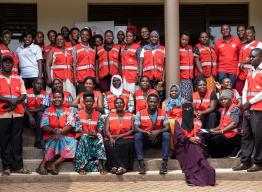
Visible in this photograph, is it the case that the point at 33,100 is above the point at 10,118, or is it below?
above

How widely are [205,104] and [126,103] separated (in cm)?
155

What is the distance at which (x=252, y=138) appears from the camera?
985 cm

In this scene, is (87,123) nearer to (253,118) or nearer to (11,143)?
(11,143)

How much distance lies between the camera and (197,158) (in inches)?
381

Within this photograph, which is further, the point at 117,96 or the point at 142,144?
the point at 117,96

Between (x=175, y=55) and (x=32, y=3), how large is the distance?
15.9 ft

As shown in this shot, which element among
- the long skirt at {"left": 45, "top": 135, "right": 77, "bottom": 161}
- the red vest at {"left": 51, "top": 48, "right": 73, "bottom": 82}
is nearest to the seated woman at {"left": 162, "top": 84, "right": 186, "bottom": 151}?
the long skirt at {"left": 45, "top": 135, "right": 77, "bottom": 161}

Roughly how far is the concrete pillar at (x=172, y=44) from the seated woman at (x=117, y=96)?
0.92m

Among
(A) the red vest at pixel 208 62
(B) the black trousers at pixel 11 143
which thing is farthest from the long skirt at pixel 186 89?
(B) the black trousers at pixel 11 143

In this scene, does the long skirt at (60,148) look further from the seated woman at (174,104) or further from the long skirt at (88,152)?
the seated woman at (174,104)

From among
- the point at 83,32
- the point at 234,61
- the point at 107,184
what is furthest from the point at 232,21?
the point at 107,184

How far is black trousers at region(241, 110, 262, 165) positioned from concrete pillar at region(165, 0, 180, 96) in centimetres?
202

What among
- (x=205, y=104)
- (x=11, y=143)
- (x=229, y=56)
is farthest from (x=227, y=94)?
(x=11, y=143)

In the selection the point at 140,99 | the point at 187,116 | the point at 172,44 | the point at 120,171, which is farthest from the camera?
the point at 172,44
